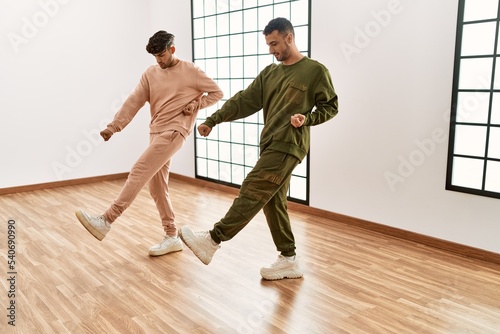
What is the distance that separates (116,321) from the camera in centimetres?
226

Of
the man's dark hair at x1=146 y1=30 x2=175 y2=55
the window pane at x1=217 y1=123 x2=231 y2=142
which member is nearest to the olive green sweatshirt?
the man's dark hair at x1=146 y1=30 x2=175 y2=55

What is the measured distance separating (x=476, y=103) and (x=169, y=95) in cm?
200

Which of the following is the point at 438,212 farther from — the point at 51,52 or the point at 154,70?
the point at 51,52

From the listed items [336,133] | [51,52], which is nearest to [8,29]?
[51,52]

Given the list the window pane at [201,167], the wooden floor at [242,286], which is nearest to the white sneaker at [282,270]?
the wooden floor at [242,286]

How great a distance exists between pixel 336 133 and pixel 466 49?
47.8 inches

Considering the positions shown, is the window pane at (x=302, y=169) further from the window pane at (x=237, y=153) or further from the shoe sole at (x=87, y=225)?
the shoe sole at (x=87, y=225)

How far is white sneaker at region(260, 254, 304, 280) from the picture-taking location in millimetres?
2754

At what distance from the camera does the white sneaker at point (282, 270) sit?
2754 millimetres

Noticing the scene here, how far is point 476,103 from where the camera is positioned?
3.12 meters

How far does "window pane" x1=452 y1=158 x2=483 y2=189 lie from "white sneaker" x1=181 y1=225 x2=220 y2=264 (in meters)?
1.79

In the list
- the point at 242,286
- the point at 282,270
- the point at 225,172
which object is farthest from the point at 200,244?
the point at 225,172

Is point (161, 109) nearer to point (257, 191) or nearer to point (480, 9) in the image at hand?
point (257, 191)

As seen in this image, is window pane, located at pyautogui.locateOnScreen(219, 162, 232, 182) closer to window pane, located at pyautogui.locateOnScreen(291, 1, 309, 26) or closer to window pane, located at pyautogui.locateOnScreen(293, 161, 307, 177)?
window pane, located at pyautogui.locateOnScreen(293, 161, 307, 177)
